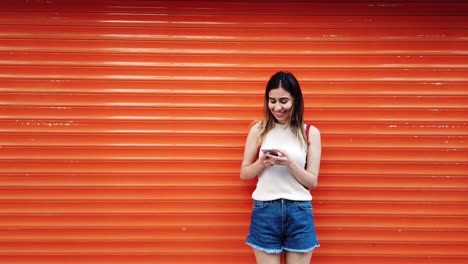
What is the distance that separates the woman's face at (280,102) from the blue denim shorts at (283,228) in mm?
723

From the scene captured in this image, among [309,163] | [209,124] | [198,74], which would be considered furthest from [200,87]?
[309,163]

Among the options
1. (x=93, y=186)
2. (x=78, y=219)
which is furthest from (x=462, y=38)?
(x=78, y=219)

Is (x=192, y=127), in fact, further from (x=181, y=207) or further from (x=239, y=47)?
(x=239, y=47)

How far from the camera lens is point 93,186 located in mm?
3533

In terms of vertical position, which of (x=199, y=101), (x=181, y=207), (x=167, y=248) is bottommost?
(x=167, y=248)

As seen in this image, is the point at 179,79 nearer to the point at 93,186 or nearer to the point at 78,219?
the point at 93,186

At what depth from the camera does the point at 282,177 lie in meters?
2.92

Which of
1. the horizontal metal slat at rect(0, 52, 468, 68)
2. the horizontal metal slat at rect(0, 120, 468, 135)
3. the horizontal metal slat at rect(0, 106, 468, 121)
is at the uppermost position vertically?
the horizontal metal slat at rect(0, 52, 468, 68)

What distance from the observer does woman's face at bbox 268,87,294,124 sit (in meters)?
2.87

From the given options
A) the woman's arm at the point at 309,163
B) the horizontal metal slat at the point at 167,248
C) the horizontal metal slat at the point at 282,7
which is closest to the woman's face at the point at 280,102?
the woman's arm at the point at 309,163

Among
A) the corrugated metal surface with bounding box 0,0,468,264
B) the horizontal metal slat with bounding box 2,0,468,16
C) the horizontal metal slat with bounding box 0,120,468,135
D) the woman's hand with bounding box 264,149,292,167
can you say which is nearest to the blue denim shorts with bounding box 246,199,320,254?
the woman's hand with bounding box 264,149,292,167

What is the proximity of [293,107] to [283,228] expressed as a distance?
3.30ft

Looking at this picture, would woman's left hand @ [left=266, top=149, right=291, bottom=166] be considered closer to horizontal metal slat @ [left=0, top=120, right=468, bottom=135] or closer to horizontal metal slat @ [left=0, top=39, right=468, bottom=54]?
horizontal metal slat @ [left=0, top=120, right=468, bottom=135]

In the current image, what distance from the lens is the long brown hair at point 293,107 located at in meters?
2.87
